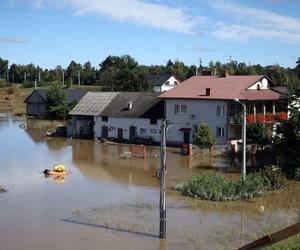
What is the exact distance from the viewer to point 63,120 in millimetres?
63188

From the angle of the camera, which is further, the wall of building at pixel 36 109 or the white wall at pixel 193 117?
the wall of building at pixel 36 109

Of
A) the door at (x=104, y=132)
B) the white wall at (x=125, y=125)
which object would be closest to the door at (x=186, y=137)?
the white wall at (x=125, y=125)

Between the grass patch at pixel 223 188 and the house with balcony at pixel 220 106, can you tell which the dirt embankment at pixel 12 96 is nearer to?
the house with balcony at pixel 220 106

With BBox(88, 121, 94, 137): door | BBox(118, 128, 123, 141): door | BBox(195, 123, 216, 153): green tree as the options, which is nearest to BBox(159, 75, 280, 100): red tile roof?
BBox(195, 123, 216, 153): green tree

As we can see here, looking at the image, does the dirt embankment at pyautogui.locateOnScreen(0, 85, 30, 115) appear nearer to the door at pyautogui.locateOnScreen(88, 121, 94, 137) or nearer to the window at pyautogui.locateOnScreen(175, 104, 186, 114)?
the door at pyautogui.locateOnScreen(88, 121, 94, 137)

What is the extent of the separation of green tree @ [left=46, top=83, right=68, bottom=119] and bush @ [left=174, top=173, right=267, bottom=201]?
41537mm

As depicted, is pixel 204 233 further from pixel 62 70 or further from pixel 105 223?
pixel 62 70

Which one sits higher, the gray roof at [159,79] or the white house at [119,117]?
the gray roof at [159,79]

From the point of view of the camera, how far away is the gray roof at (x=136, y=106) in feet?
145

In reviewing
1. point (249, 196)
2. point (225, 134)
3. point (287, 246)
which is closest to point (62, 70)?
point (225, 134)

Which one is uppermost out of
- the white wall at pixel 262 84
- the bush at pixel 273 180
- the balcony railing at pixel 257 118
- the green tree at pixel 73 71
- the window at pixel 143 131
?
the green tree at pixel 73 71

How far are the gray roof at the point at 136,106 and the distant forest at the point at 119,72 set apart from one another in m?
12.1

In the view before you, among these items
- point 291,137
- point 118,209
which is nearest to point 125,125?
point 291,137

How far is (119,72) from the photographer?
8056 cm
